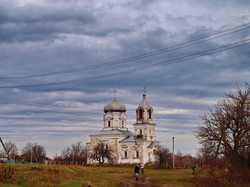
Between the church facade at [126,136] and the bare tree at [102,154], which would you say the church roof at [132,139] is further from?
the bare tree at [102,154]

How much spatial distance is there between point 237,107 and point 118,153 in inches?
2243

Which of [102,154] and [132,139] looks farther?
[132,139]

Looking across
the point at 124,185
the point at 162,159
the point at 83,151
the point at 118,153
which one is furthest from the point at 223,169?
the point at 83,151

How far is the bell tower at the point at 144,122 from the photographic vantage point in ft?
305

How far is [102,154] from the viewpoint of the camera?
285 ft

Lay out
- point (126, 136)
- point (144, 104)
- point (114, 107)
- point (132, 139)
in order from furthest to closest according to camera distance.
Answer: point (114, 107)
point (144, 104)
point (126, 136)
point (132, 139)

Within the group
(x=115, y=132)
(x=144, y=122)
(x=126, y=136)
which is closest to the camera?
(x=115, y=132)

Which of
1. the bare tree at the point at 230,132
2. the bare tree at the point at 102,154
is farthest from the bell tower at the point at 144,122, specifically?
the bare tree at the point at 230,132

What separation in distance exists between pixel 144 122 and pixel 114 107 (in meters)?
8.40

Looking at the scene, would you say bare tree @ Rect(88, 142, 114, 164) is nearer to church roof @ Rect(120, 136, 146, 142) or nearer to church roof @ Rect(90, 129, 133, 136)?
church roof @ Rect(90, 129, 133, 136)

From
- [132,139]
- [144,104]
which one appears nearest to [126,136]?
[132,139]

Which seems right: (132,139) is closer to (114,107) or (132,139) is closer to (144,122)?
(144,122)

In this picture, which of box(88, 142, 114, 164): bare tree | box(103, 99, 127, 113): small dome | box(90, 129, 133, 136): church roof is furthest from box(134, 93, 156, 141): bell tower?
box(88, 142, 114, 164): bare tree

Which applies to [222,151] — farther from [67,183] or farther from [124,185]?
[67,183]
